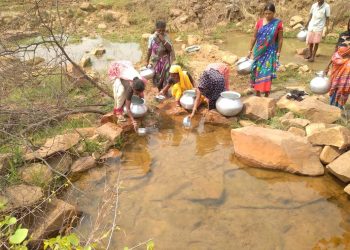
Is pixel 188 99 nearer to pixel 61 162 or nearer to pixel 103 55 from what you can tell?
pixel 61 162

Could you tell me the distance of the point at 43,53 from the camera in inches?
409

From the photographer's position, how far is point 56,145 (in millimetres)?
4152

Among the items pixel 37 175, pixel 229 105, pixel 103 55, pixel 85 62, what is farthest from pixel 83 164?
pixel 103 55

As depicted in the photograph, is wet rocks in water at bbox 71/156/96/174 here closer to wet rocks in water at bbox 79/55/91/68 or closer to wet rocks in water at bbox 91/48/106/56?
wet rocks in water at bbox 79/55/91/68

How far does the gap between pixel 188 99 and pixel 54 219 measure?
2708 millimetres

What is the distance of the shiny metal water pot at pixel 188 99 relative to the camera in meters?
5.20

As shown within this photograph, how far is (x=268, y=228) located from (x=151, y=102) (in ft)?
10.3

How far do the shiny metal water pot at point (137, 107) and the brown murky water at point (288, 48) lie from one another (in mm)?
4311

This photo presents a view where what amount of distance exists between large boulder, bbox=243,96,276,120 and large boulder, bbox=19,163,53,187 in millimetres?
2790

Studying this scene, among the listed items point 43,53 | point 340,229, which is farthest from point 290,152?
point 43,53

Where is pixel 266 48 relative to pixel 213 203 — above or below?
above

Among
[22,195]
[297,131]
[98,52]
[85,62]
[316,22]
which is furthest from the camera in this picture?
[98,52]

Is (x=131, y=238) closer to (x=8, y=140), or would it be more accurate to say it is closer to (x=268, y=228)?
(x=268, y=228)

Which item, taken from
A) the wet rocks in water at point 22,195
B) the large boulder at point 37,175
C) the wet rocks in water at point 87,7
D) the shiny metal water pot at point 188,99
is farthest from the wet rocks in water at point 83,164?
the wet rocks in water at point 87,7
